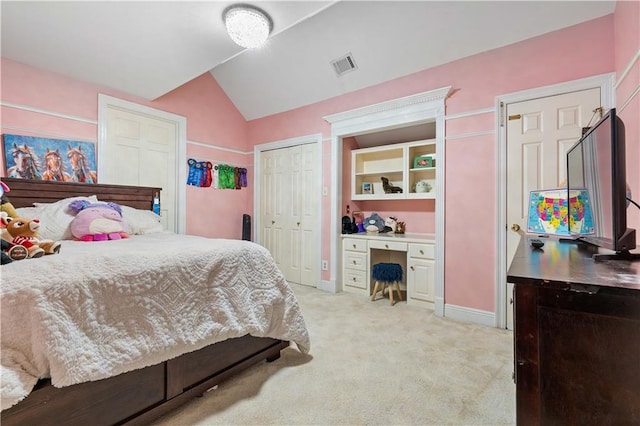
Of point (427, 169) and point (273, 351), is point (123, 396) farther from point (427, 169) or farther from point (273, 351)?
point (427, 169)

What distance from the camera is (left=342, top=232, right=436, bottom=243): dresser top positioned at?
3.18 m

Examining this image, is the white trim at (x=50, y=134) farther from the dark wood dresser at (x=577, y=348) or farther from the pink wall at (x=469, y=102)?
the dark wood dresser at (x=577, y=348)

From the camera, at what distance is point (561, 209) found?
190 cm

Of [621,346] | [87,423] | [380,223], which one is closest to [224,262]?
[87,423]

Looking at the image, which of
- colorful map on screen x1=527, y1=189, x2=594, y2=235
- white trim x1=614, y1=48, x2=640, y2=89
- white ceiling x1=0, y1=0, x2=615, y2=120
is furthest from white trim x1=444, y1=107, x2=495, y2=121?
colorful map on screen x1=527, y1=189, x2=594, y2=235

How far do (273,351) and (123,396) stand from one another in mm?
881

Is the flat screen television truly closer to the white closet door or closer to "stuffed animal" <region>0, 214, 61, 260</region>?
"stuffed animal" <region>0, 214, 61, 260</region>

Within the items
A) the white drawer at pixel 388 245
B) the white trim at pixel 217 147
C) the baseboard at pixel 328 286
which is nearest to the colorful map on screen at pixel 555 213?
the white drawer at pixel 388 245

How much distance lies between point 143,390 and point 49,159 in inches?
Answer: 107

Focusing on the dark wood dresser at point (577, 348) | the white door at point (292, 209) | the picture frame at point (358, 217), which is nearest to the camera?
the dark wood dresser at point (577, 348)

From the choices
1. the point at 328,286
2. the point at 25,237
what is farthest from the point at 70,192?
the point at 328,286

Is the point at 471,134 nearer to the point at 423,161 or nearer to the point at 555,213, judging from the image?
the point at 423,161

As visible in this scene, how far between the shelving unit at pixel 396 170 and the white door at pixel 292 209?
2.04ft

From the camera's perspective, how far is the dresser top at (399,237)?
10.4ft
